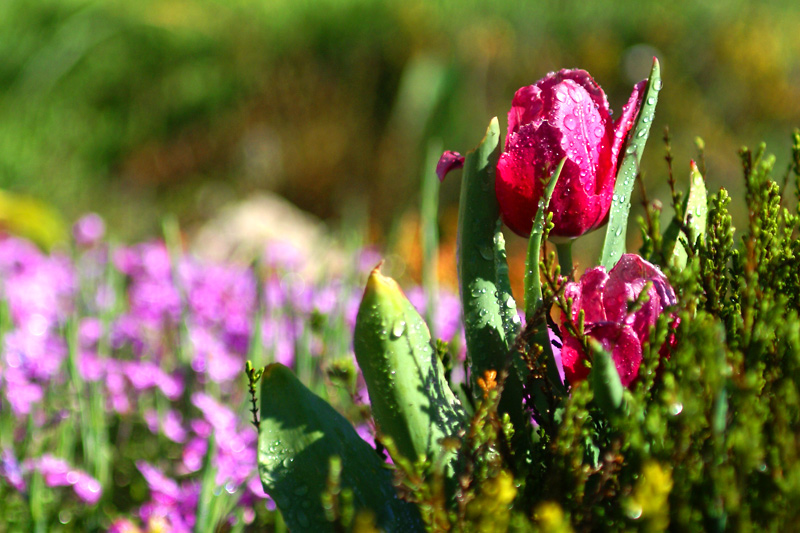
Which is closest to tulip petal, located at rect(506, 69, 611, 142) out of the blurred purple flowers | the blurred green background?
the blurred purple flowers

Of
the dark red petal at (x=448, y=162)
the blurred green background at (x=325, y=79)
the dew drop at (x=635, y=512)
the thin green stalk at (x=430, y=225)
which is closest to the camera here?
the dew drop at (x=635, y=512)

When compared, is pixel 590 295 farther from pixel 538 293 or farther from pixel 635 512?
pixel 635 512

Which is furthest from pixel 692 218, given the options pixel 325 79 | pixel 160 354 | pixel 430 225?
pixel 325 79

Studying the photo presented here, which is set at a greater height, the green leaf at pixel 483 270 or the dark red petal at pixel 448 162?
the dark red petal at pixel 448 162

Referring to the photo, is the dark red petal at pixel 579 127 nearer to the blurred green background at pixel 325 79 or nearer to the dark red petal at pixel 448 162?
the dark red petal at pixel 448 162

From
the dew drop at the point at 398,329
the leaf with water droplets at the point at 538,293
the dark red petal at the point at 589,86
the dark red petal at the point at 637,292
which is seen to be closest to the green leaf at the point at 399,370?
the dew drop at the point at 398,329

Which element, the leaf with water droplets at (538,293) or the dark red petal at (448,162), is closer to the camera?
the leaf with water droplets at (538,293)

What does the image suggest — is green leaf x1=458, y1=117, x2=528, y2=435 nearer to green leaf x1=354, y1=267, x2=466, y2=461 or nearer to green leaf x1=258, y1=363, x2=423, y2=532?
green leaf x1=354, y1=267, x2=466, y2=461
